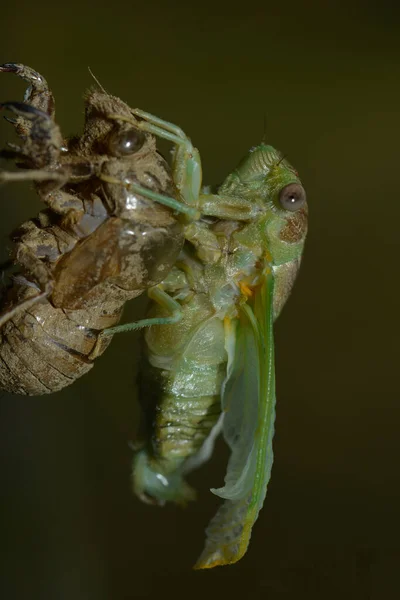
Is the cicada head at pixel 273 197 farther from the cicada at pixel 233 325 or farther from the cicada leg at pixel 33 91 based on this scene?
the cicada leg at pixel 33 91

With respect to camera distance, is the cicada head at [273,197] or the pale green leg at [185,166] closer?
the pale green leg at [185,166]

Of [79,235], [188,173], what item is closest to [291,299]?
[188,173]

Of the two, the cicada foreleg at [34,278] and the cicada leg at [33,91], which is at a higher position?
the cicada leg at [33,91]

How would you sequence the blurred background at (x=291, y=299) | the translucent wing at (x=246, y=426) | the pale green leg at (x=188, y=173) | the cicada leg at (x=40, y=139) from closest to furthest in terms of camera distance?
the cicada leg at (x=40, y=139) < the pale green leg at (x=188, y=173) < the translucent wing at (x=246, y=426) < the blurred background at (x=291, y=299)

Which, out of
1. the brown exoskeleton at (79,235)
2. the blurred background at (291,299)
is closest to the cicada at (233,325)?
the brown exoskeleton at (79,235)

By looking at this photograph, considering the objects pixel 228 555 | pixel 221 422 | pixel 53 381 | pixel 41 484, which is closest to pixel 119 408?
pixel 41 484

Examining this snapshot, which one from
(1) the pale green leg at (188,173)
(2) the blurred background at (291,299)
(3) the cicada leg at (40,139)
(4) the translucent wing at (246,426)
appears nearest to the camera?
(3) the cicada leg at (40,139)

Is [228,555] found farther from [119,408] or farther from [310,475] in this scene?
[119,408]
